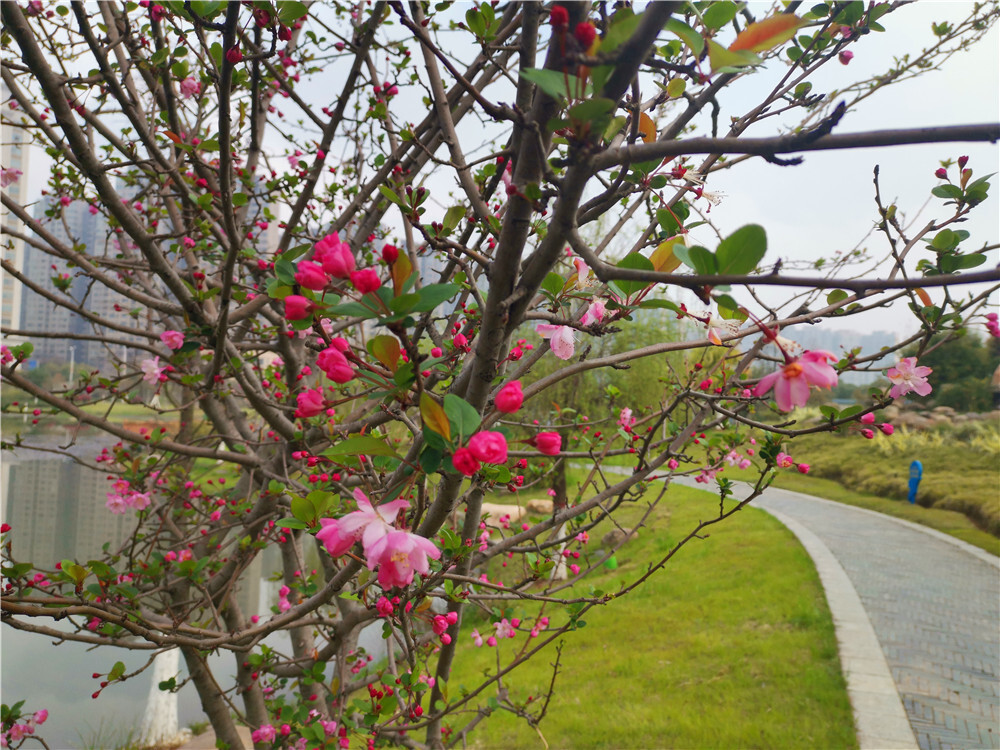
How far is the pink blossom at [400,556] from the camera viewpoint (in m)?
0.63

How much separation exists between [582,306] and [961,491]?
421 inches

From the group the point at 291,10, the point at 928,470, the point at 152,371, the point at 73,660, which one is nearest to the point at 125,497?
the point at 152,371

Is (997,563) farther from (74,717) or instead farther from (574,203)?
(74,717)

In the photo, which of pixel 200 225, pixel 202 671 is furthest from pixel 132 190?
pixel 202 671

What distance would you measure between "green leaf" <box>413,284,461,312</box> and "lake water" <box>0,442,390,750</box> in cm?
418

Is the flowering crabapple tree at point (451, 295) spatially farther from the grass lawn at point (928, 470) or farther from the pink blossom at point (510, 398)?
the grass lawn at point (928, 470)

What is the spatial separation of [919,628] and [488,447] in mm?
6023

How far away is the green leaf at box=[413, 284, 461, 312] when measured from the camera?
1.88 ft

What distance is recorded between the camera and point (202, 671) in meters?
2.28

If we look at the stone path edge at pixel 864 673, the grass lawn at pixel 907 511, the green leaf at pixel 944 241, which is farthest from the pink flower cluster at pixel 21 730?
the grass lawn at pixel 907 511

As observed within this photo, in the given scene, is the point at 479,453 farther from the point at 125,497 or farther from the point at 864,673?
the point at 864,673

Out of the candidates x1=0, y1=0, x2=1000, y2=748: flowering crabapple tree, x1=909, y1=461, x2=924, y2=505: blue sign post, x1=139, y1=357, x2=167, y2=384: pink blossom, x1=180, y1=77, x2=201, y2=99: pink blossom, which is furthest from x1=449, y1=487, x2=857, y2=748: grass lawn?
x1=909, y1=461, x2=924, y2=505: blue sign post

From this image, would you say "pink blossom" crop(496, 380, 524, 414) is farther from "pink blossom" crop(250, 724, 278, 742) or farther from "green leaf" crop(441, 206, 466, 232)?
"pink blossom" crop(250, 724, 278, 742)

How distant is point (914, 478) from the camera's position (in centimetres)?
959
